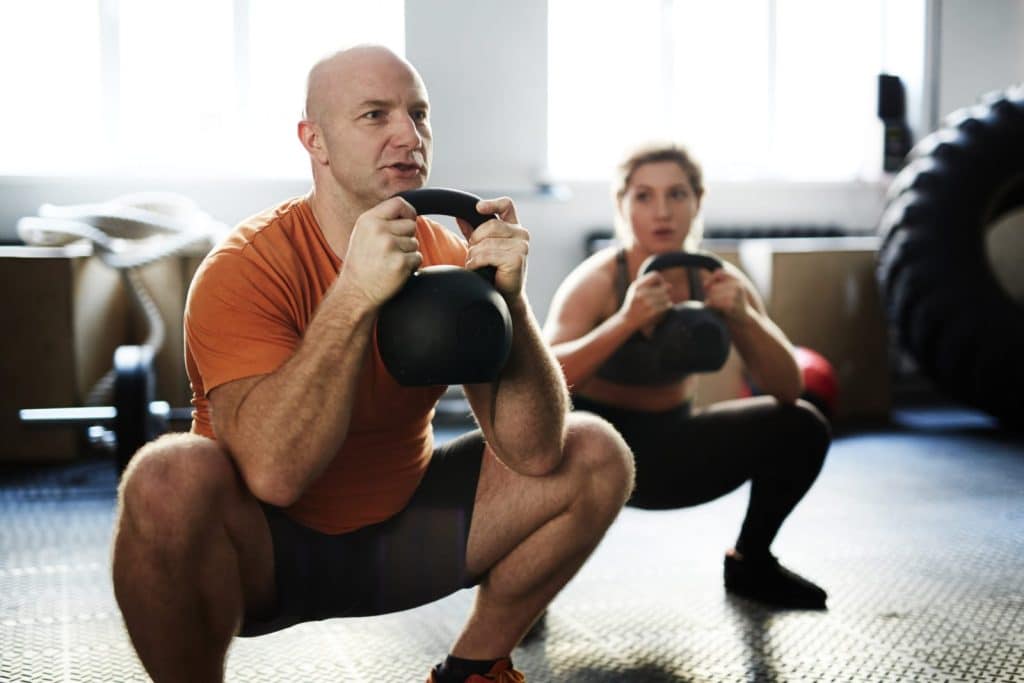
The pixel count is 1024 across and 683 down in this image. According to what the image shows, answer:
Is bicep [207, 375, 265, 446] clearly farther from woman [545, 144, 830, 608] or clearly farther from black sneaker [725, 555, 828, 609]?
black sneaker [725, 555, 828, 609]

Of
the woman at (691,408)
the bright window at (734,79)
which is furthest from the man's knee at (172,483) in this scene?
the bright window at (734,79)

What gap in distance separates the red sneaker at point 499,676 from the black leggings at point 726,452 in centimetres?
61

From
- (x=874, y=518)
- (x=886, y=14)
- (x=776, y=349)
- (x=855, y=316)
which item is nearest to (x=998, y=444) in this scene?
(x=855, y=316)

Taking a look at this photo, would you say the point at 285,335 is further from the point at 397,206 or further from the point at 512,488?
the point at 512,488

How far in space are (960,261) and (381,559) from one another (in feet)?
10.8

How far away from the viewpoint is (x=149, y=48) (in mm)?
4477

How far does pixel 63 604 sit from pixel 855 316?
339 cm

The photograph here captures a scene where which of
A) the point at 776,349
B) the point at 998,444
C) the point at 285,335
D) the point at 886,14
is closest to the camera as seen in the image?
the point at 285,335

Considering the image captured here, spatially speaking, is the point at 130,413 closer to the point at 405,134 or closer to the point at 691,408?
the point at 691,408

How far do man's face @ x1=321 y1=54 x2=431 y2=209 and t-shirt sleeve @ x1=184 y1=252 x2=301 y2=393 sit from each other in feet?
0.66

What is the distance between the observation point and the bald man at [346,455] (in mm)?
1273

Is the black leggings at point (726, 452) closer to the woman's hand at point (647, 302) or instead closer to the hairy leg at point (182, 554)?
the woman's hand at point (647, 302)

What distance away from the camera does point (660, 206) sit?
2.24m

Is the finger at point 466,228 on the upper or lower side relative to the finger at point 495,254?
upper
